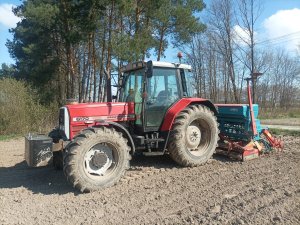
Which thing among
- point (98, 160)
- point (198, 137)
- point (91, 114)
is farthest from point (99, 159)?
point (198, 137)

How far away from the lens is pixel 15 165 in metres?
7.79

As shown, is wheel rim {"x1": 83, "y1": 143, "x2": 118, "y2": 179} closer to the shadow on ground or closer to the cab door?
the shadow on ground

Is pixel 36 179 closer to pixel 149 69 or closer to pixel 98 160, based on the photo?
pixel 98 160

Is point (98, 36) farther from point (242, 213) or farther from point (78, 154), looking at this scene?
point (242, 213)

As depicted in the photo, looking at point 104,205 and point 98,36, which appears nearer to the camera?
point 104,205

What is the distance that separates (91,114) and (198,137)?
2.32 m

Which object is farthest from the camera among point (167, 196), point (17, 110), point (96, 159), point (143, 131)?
point (17, 110)

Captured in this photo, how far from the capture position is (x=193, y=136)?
702 cm

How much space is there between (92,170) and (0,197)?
1.47 meters

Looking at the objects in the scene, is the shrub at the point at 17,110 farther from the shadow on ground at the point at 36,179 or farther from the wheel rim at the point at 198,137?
the wheel rim at the point at 198,137

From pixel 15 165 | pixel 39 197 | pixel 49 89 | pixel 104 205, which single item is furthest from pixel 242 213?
pixel 49 89

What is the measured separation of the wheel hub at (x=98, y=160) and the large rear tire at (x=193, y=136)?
4.50 ft

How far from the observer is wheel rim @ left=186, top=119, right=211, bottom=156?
22.9ft

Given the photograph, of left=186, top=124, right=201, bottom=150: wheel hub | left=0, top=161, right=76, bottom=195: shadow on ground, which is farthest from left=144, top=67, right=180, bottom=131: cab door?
left=0, top=161, right=76, bottom=195: shadow on ground
